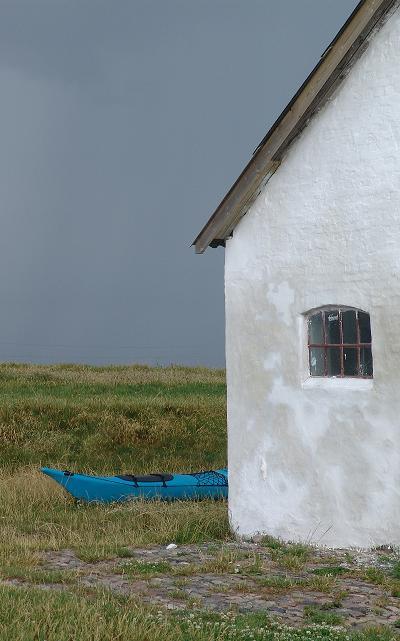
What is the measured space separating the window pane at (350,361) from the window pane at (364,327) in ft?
0.80

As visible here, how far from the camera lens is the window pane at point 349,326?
1164cm

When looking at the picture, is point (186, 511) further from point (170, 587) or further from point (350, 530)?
point (170, 587)

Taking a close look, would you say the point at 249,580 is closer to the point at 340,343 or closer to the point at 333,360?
the point at 333,360

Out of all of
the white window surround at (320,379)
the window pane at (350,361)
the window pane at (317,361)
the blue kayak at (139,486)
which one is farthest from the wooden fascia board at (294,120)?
the blue kayak at (139,486)

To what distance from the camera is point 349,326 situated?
461 inches

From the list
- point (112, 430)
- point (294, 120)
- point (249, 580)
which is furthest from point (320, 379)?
point (112, 430)

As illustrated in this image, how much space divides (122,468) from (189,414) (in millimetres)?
4117

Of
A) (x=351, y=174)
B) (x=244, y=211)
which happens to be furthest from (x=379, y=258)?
(x=244, y=211)

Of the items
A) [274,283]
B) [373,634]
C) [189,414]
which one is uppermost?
[274,283]

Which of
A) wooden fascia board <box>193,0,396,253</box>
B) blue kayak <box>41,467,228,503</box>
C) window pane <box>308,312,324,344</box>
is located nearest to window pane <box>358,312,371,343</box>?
window pane <box>308,312,324,344</box>

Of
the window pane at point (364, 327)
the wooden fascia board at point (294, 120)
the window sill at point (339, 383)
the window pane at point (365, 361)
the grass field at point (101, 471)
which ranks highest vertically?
the wooden fascia board at point (294, 120)

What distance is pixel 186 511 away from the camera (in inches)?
545

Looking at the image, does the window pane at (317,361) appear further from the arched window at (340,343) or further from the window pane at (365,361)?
the window pane at (365,361)

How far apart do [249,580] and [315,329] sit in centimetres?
399
